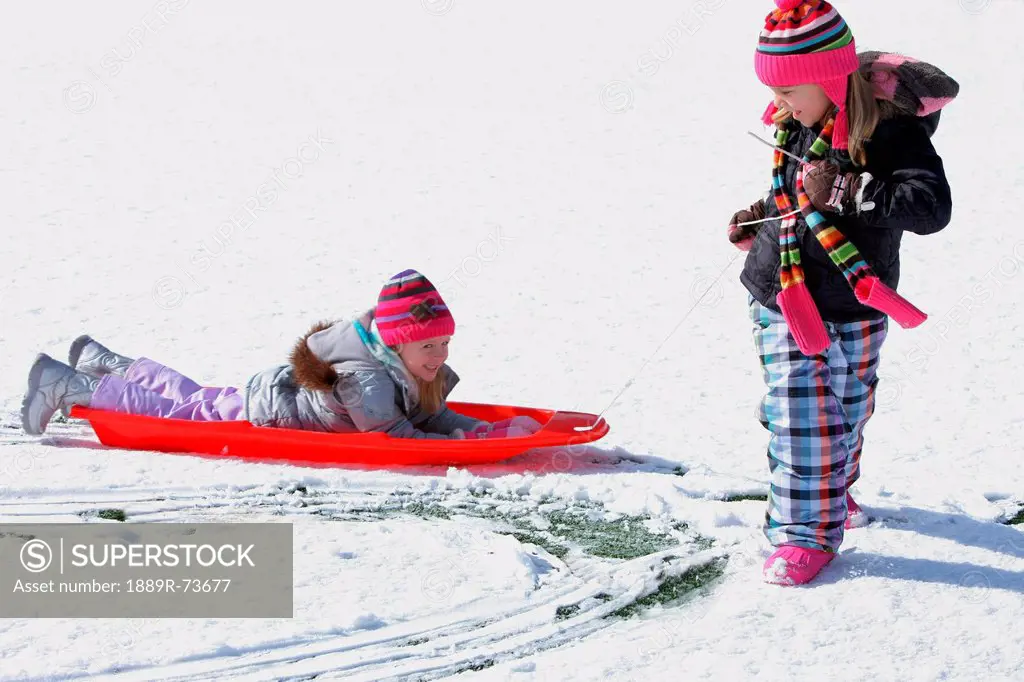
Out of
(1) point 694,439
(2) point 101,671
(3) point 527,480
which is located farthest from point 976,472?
(2) point 101,671

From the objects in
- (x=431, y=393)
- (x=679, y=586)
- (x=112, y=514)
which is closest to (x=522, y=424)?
(x=431, y=393)

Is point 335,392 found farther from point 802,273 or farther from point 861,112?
point 861,112

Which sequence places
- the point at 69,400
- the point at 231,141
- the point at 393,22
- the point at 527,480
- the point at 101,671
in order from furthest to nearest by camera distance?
the point at 393,22 < the point at 231,141 < the point at 69,400 < the point at 527,480 < the point at 101,671

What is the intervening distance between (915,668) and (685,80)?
6.96m

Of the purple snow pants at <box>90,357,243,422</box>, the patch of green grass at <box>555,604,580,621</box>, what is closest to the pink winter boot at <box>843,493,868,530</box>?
the patch of green grass at <box>555,604,580,621</box>

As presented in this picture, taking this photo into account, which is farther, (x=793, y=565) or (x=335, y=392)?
(x=335, y=392)

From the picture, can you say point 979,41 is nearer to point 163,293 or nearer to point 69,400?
point 163,293

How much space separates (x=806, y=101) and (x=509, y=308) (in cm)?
296

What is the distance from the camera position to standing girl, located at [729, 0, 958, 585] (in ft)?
10.2

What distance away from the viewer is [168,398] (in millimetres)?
4707

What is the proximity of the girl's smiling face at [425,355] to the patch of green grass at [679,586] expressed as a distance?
1350mm

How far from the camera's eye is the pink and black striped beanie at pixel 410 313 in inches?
171

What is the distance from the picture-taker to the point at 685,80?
9.28 meters

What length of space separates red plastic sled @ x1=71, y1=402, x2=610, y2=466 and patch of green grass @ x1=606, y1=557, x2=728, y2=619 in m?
0.98
